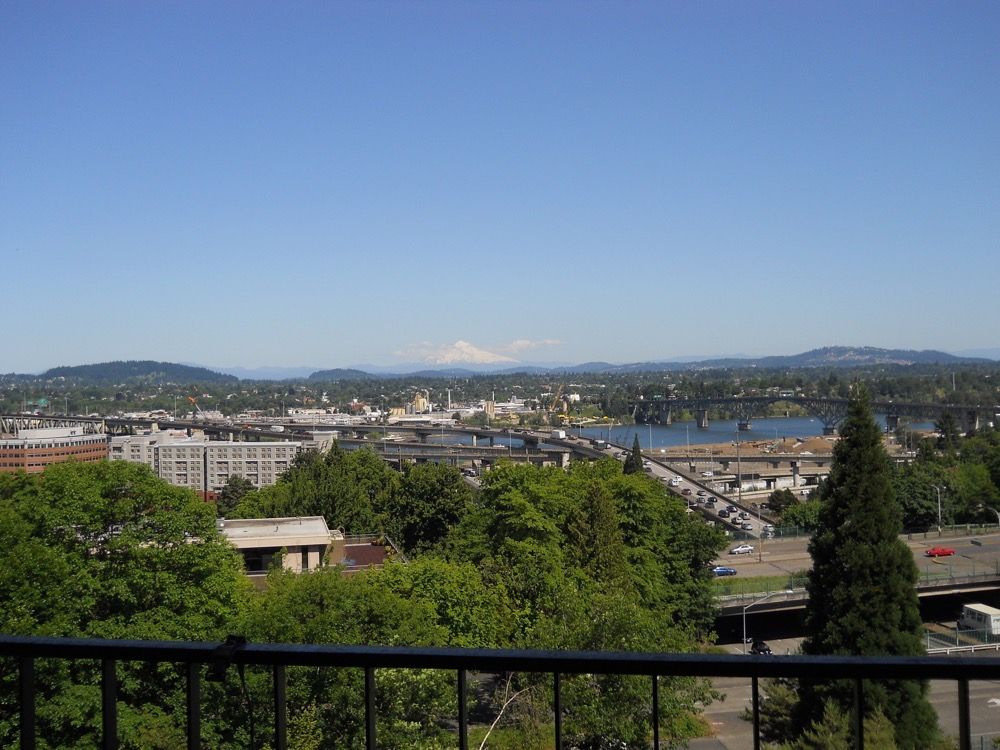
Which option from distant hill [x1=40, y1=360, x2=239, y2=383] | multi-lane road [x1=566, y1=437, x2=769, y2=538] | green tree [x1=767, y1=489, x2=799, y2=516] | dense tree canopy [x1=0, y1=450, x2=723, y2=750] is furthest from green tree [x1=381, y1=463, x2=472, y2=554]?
distant hill [x1=40, y1=360, x2=239, y2=383]

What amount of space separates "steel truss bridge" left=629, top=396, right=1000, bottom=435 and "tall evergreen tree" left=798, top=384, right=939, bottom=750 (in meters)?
50.0

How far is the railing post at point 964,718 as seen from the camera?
1.24 metres

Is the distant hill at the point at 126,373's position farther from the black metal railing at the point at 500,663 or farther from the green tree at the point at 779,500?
the black metal railing at the point at 500,663

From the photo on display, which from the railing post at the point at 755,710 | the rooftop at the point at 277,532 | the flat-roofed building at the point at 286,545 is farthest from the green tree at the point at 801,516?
the railing post at the point at 755,710

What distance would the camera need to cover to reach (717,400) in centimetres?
7456

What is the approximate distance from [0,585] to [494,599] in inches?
164

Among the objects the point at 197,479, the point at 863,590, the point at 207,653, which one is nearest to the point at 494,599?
the point at 863,590

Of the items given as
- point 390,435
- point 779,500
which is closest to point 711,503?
point 779,500

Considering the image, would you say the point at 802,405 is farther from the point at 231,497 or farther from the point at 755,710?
the point at 755,710

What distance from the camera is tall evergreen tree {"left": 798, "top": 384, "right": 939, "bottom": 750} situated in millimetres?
8562

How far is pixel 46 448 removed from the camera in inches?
1561

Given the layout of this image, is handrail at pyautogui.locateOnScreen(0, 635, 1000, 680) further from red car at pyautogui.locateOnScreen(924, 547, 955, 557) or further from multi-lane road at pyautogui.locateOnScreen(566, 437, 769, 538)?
multi-lane road at pyautogui.locateOnScreen(566, 437, 769, 538)

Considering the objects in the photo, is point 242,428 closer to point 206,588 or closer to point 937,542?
point 937,542

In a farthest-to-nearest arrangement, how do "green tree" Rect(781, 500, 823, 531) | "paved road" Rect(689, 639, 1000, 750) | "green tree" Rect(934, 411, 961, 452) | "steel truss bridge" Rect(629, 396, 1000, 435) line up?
1. "steel truss bridge" Rect(629, 396, 1000, 435)
2. "green tree" Rect(934, 411, 961, 452)
3. "green tree" Rect(781, 500, 823, 531)
4. "paved road" Rect(689, 639, 1000, 750)
